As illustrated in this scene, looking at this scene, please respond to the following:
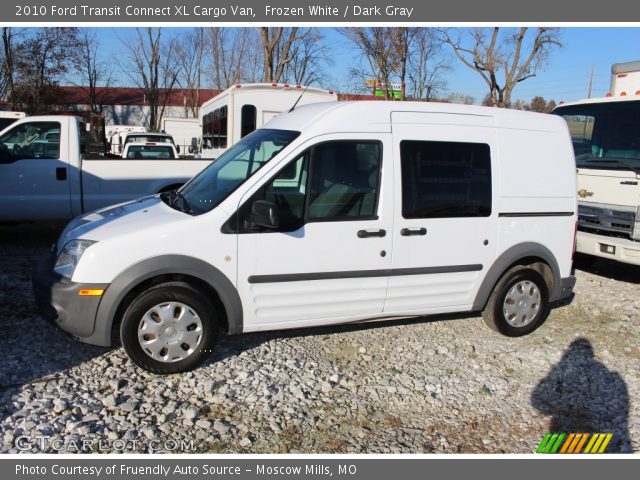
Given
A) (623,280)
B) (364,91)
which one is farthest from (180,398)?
(364,91)

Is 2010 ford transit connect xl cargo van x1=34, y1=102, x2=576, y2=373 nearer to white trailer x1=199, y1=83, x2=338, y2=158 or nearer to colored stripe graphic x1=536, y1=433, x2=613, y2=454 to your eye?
colored stripe graphic x1=536, y1=433, x2=613, y2=454

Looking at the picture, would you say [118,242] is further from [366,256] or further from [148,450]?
[366,256]

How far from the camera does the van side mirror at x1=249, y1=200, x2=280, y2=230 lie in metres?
3.99

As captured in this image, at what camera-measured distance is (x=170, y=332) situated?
13.5 ft

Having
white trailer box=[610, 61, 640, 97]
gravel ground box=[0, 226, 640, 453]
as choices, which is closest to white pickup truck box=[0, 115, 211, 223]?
gravel ground box=[0, 226, 640, 453]

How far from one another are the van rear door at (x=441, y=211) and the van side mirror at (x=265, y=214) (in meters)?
1.09

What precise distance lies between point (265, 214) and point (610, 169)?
206 inches

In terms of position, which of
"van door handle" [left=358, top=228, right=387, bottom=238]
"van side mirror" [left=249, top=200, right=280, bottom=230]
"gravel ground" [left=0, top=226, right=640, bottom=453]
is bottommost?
"gravel ground" [left=0, top=226, right=640, bottom=453]

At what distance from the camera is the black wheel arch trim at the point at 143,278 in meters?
3.93

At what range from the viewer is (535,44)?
21641 mm

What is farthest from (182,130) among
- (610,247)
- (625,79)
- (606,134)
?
(610,247)

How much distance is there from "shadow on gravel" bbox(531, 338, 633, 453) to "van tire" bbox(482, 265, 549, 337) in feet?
1.52

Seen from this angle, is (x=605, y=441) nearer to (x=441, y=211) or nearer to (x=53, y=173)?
(x=441, y=211)

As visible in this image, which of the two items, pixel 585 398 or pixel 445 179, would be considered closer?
pixel 585 398
